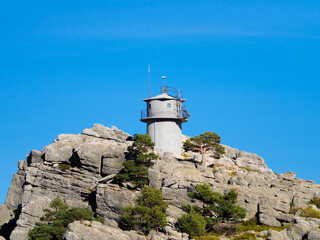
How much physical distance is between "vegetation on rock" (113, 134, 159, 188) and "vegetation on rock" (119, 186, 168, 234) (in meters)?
5.78

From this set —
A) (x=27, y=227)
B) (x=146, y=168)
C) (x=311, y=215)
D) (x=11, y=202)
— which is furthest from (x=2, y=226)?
(x=311, y=215)

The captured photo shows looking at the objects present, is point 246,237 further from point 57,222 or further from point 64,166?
point 64,166

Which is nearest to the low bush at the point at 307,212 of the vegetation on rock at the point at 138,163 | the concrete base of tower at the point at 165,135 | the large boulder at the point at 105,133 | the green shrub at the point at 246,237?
the green shrub at the point at 246,237

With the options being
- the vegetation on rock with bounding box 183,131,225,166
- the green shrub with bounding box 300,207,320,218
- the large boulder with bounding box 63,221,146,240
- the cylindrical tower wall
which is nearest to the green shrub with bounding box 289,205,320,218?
the green shrub with bounding box 300,207,320,218

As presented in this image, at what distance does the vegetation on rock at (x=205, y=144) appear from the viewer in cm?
7306

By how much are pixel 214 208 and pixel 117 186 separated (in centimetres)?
1320

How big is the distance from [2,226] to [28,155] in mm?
11437

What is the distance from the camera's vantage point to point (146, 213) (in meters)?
57.6

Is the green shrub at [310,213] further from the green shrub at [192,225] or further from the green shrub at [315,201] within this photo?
the green shrub at [192,225]

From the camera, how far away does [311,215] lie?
61.0 meters

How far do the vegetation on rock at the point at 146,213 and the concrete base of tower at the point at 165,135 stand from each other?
17893 mm

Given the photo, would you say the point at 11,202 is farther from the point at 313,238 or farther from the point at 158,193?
the point at 313,238

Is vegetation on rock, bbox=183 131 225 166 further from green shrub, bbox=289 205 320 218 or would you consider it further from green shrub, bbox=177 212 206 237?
green shrub, bbox=177 212 206 237

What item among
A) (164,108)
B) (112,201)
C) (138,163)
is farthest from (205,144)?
(112,201)
